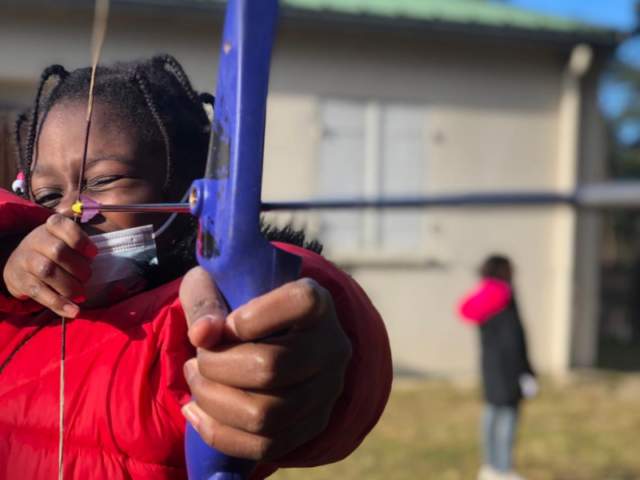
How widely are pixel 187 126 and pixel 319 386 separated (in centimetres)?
59

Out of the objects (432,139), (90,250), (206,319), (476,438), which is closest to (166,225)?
(90,250)

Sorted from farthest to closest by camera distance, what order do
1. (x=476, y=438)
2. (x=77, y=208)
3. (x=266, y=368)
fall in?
→ (x=476, y=438), (x=77, y=208), (x=266, y=368)

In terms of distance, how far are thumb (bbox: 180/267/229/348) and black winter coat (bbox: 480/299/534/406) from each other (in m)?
4.01

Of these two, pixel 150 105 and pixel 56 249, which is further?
pixel 150 105

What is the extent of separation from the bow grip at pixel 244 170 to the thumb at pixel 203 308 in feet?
0.04

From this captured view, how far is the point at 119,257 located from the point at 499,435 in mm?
3893

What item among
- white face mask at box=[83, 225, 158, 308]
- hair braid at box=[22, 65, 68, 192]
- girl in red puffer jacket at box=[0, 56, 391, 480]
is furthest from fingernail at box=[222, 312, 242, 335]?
hair braid at box=[22, 65, 68, 192]

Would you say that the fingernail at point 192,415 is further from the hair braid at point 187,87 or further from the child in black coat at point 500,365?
the child in black coat at point 500,365

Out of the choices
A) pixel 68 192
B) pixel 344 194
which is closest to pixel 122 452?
pixel 68 192

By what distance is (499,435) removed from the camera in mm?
4508

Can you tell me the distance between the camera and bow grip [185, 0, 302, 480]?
27.1 inches

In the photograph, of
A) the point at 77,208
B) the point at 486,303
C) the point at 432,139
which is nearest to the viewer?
the point at 77,208

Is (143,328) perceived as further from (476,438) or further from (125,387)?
(476,438)

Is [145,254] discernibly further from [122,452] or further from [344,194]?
[344,194]
